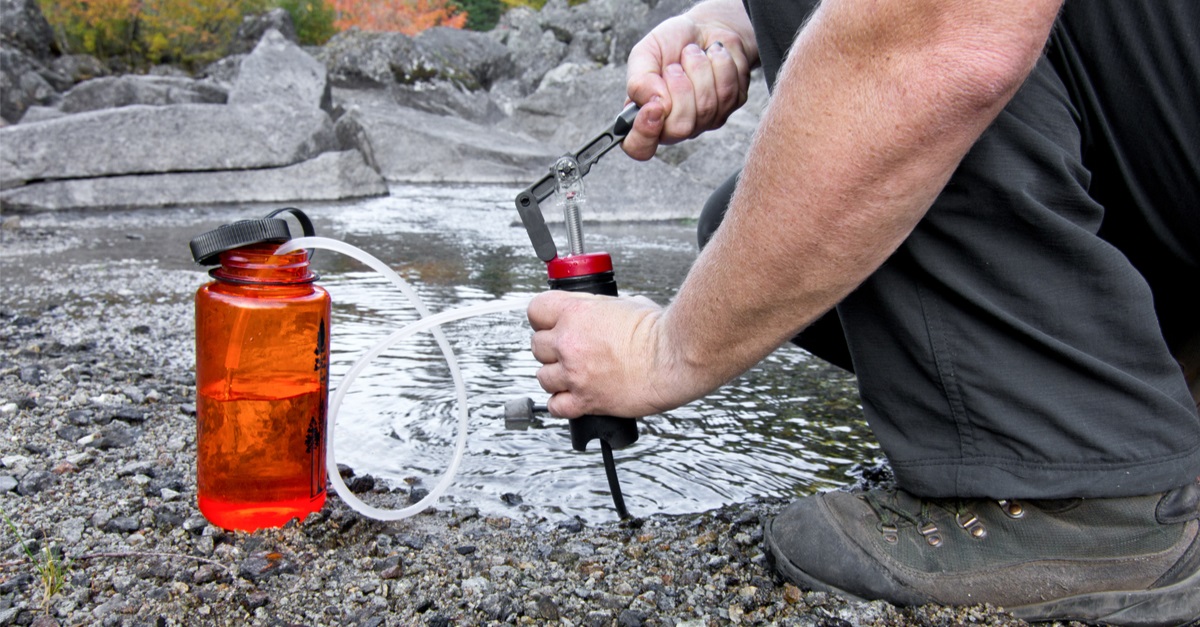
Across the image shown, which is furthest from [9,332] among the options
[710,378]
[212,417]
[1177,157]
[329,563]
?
[1177,157]

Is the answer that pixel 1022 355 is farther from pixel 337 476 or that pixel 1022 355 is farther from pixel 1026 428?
pixel 337 476

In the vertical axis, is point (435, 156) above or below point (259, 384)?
below

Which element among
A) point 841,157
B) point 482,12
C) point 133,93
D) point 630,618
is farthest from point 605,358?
point 482,12

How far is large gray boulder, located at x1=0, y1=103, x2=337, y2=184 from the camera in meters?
6.34

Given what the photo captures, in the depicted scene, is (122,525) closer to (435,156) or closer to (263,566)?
(263,566)

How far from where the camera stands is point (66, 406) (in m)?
2.00

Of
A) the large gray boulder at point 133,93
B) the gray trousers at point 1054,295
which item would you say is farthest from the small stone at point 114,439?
the large gray boulder at point 133,93

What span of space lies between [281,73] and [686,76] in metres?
9.45

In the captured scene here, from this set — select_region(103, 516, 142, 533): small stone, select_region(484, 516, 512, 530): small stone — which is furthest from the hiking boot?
select_region(103, 516, 142, 533): small stone

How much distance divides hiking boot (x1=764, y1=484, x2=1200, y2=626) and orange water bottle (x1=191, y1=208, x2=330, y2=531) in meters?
0.86

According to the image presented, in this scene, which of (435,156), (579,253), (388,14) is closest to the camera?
(579,253)

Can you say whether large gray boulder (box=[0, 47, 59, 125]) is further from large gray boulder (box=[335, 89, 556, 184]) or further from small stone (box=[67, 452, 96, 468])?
small stone (box=[67, 452, 96, 468])

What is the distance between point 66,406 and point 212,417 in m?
0.78

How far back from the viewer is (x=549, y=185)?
5.31 ft
